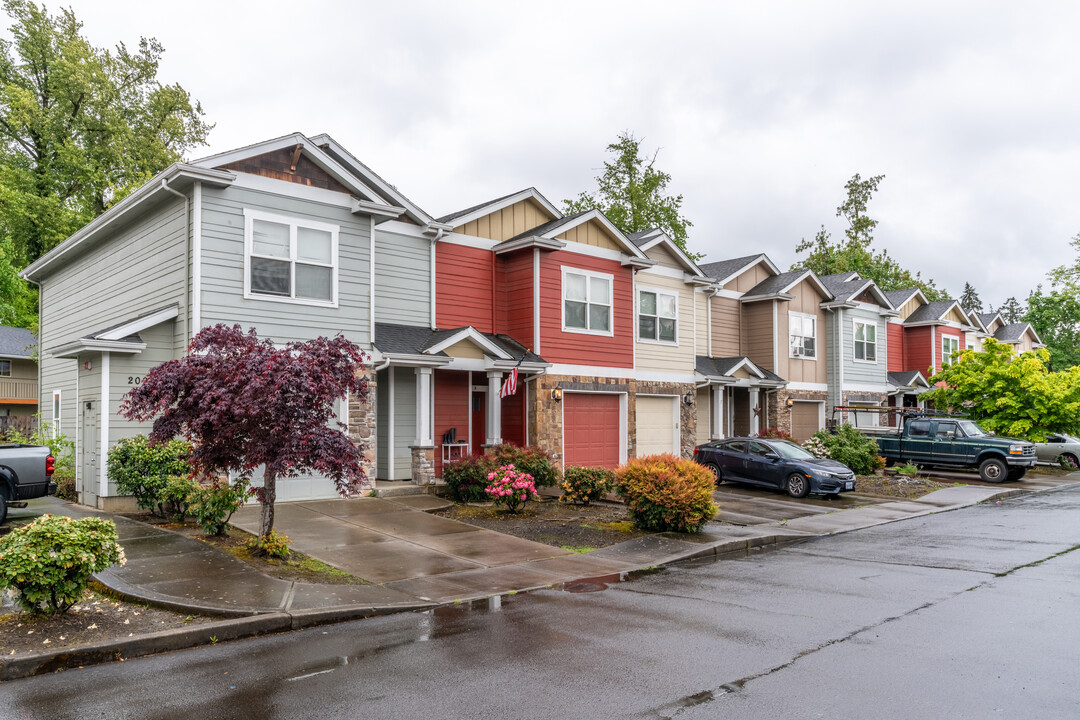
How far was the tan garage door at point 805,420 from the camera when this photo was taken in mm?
29906

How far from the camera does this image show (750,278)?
2934 cm

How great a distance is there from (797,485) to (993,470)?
853 cm

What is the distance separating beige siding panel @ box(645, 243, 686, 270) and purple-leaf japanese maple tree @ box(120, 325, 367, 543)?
49.8 ft

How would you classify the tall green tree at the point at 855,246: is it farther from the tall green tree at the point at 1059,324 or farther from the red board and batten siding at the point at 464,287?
the red board and batten siding at the point at 464,287

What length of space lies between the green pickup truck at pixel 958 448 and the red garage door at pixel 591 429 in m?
10.5

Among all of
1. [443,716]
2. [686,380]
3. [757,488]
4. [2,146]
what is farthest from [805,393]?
[2,146]

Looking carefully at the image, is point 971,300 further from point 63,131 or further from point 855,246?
point 63,131

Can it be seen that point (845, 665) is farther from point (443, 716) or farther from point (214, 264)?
point (214, 264)

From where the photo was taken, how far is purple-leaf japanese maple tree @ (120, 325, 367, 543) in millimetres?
9414

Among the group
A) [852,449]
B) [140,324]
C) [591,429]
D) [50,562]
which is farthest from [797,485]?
[50,562]

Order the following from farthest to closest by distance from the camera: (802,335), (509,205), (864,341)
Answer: (864,341)
(802,335)
(509,205)

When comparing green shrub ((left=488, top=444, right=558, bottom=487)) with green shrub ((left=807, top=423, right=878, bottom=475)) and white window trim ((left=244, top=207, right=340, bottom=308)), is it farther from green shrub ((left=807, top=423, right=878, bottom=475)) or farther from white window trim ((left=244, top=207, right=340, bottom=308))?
green shrub ((left=807, top=423, right=878, bottom=475))

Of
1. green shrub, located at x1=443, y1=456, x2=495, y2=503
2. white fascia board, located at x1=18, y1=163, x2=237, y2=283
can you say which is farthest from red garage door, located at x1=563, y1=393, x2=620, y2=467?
white fascia board, located at x1=18, y1=163, x2=237, y2=283

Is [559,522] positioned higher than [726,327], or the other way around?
[726,327]
